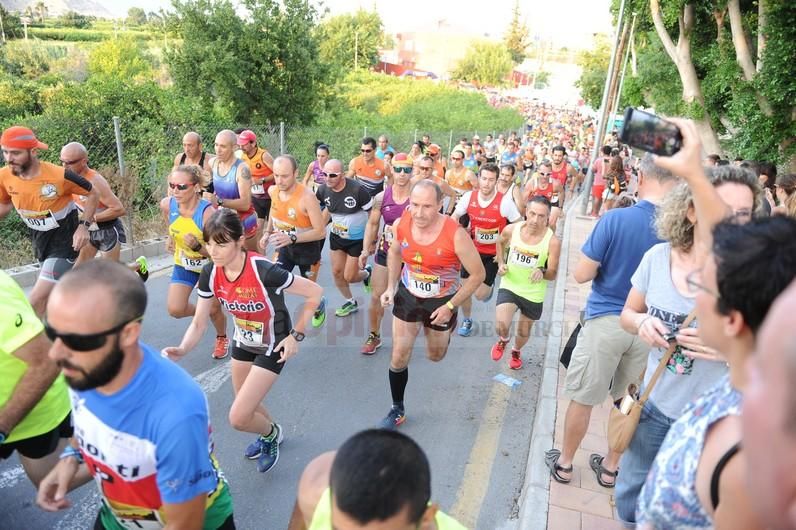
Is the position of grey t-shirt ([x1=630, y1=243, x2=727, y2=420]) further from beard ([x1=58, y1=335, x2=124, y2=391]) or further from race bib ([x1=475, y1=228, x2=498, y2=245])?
race bib ([x1=475, y1=228, x2=498, y2=245])

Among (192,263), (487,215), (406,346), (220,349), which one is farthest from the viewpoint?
(487,215)

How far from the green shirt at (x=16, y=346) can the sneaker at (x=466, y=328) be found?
4.57m

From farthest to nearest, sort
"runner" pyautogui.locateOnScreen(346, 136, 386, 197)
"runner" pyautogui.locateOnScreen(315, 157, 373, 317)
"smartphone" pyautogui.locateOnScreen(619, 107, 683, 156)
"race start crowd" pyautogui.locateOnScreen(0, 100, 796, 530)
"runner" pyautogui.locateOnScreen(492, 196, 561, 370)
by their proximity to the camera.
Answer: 1. "runner" pyautogui.locateOnScreen(346, 136, 386, 197)
2. "runner" pyautogui.locateOnScreen(315, 157, 373, 317)
3. "runner" pyautogui.locateOnScreen(492, 196, 561, 370)
4. "smartphone" pyautogui.locateOnScreen(619, 107, 683, 156)
5. "race start crowd" pyautogui.locateOnScreen(0, 100, 796, 530)

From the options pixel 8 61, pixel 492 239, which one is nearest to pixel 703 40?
pixel 492 239

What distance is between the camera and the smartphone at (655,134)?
2158 mm

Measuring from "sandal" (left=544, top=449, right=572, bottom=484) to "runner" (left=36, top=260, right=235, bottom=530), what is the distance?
2.37 metres

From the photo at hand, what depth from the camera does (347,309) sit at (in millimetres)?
6570

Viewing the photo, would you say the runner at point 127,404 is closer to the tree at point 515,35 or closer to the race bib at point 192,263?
the race bib at point 192,263

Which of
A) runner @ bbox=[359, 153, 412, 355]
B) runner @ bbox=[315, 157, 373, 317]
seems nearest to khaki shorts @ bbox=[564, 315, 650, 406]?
runner @ bbox=[359, 153, 412, 355]

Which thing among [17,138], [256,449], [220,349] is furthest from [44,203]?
[256,449]

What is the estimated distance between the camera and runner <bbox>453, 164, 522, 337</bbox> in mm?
6121

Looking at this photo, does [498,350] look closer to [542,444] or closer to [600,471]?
[542,444]

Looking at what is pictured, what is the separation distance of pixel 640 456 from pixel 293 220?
417 centimetres

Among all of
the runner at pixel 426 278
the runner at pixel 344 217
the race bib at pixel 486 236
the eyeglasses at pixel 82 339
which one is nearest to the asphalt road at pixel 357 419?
the runner at pixel 426 278
